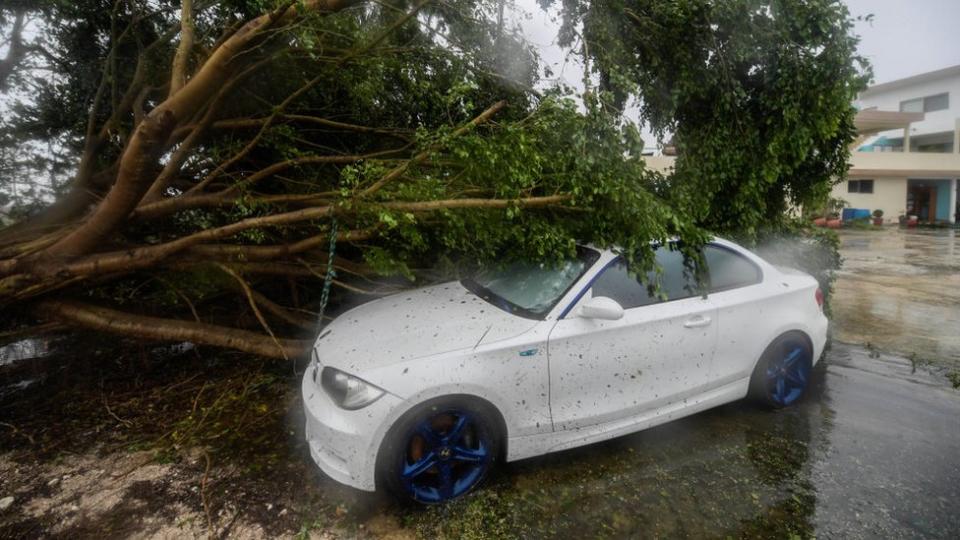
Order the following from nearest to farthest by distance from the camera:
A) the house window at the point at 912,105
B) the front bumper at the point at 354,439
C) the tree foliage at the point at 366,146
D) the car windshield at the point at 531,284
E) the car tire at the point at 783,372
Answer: the front bumper at the point at 354,439
the car windshield at the point at 531,284
the tree foliage at the point at 366,146
the car tire at the point at 783,372
the house window at the point at 912,105

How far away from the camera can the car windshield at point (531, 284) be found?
295cm

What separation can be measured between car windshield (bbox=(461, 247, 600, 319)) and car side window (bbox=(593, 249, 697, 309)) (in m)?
0.16

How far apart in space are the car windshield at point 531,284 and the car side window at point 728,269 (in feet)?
3.05

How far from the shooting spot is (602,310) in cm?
271

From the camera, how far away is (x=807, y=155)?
15.1 feet

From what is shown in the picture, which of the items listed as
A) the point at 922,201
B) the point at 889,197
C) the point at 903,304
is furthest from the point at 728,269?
the point at 922,201

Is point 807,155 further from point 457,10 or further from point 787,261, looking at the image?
point 457,10

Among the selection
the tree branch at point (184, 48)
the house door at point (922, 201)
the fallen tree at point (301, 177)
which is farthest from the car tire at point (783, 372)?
the house door at point (922, 201)

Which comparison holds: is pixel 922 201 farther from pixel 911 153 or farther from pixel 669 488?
pixel 669 488

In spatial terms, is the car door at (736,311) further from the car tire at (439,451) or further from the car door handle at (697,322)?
the car tire at (439,451)

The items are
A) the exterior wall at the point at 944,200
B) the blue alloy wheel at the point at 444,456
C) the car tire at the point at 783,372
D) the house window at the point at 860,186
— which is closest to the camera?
the blue alloy wheel at the point at 444,456

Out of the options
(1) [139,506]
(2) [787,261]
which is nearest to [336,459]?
(1) [139,506]

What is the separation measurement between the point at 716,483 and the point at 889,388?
249 centimetres

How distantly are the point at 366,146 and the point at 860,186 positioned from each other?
31.1 metres
